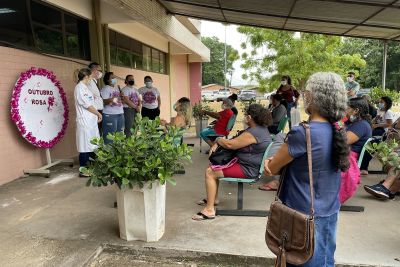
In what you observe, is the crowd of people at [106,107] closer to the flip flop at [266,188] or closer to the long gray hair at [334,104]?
the flip flop at [266,188]

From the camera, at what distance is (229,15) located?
25.8 feet

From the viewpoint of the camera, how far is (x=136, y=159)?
3.03 metres

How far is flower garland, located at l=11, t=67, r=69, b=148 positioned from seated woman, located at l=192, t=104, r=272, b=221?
302cm

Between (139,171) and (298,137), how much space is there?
1.58 metres

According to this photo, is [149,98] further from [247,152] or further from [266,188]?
[247,152]

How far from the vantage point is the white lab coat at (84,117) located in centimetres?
525

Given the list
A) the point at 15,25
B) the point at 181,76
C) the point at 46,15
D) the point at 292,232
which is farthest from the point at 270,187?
the point at 181,76

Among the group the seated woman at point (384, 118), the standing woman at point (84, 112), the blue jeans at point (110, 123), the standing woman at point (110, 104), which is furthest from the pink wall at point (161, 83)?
the seated woman at point (384, 118)

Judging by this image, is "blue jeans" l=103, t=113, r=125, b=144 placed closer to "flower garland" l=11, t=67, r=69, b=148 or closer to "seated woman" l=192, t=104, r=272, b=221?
"flower garland" l=11, t=67, r=69, b=148

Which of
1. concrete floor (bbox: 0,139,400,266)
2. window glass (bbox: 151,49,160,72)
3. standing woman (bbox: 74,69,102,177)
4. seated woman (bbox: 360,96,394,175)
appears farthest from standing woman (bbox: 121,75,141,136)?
window glass (bbox: 151,49,160,72)

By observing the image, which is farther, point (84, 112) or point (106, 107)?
point (106, 107)

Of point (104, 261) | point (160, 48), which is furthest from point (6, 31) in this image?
point (160, 48)

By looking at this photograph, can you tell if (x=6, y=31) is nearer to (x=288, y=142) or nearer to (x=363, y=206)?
(x=288, y=142)

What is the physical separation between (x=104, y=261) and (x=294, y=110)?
6.56 m
